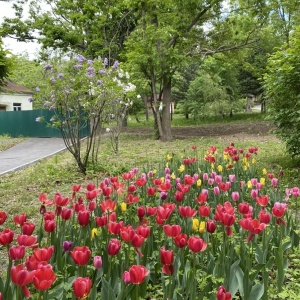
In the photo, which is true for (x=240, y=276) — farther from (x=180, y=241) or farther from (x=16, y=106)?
(x=16, y=106)

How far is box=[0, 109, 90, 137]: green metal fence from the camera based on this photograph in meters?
23.3

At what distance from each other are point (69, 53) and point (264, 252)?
21.6m

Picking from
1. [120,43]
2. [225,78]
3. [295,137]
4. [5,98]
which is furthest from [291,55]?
[5,98]

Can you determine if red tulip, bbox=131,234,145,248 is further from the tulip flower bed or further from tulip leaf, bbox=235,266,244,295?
tulip leaf, bbox=235,266,244,295

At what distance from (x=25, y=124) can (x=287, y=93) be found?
21.2m

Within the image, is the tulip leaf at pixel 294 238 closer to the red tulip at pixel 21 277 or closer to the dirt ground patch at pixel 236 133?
the red tulip at pixel 21 277

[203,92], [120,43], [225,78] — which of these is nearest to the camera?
[120,43]

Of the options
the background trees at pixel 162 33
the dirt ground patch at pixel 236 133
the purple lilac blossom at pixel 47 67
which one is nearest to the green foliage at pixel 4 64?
the purple lilac blossom at pixel 47 67

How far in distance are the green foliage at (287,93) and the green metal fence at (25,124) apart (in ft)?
59.1

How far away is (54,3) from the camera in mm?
21078

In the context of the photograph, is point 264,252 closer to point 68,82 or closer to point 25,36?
point 68,82

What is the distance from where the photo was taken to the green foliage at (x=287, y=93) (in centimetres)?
591

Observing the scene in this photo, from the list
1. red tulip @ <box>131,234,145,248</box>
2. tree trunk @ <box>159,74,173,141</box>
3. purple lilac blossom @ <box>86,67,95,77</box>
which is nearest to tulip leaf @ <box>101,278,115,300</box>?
red tulip @ <box>131,234,145,248</box>

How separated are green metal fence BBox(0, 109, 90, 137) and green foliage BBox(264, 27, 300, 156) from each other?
18003 millimetres
